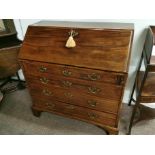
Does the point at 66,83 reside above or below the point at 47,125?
above

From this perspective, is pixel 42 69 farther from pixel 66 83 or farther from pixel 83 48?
pixel 83 48

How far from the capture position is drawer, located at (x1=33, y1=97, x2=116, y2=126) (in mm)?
1615

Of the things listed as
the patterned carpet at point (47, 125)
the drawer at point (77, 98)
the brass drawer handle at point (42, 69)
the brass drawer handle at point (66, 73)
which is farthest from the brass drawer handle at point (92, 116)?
the brass drawer handle at point (42, 69)

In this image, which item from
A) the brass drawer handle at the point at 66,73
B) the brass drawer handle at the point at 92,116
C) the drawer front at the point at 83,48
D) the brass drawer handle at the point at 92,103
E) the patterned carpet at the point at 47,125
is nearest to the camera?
the drawer front at the point at 83,48

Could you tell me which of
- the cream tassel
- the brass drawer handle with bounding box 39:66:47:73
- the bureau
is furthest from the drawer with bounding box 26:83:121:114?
the cream tassel

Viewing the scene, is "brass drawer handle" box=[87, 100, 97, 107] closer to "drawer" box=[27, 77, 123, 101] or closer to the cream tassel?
"drawer" box=[27, 77, 123, 101]

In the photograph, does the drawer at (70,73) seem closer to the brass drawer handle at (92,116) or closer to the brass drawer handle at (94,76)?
the brass drawer handle at (94,76)

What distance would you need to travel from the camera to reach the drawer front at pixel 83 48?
129cm

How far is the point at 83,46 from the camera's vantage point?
1.38 meters

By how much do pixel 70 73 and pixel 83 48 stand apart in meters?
0.24

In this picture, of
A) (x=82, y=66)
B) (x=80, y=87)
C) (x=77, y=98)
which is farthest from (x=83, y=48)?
(x=77, y=98)

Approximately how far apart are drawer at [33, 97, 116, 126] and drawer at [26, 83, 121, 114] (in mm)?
60
